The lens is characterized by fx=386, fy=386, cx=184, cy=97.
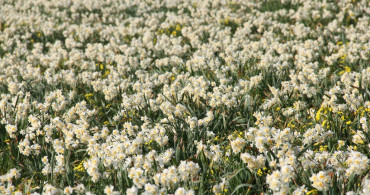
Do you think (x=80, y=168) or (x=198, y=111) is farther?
(x=198, y=111)

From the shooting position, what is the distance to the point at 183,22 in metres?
11.8

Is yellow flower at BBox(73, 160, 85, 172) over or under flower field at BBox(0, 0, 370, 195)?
under

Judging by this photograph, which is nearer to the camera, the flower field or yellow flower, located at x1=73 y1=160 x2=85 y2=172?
the flower field

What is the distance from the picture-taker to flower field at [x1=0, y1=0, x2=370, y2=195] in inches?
163

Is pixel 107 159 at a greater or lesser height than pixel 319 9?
lesser

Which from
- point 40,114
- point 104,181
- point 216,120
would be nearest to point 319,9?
point 216,120

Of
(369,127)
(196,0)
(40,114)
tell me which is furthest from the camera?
(196,0)

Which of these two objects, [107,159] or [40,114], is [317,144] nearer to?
[107,159]

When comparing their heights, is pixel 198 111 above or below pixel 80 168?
above

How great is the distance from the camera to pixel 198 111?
6059mm

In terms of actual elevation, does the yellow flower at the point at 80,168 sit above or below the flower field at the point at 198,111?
below

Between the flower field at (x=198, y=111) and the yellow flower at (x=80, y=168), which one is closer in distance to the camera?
the flower field at (x=198, y=111)

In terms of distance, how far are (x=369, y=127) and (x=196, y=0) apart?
1048cm

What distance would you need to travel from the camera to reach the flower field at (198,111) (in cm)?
413
